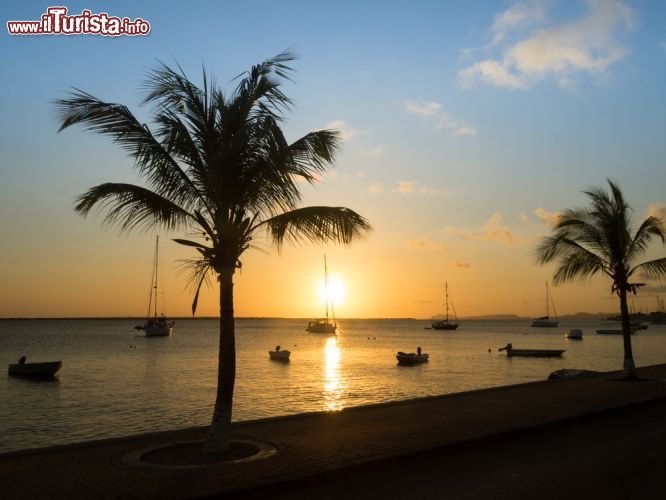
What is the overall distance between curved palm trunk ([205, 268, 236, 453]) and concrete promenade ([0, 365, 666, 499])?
1086mm

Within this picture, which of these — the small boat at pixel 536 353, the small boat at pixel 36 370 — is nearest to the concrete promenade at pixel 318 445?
the small boat at pixel 36 370

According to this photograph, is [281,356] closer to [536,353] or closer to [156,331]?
[536,353]

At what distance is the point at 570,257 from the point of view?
22.1 metres

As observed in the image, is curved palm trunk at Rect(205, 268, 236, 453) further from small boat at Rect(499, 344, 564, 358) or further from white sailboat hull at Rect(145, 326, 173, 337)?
white sailboat hull at Rect(145, 326, 173, 337)

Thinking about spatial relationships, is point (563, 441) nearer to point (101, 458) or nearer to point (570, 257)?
point (101, 458)

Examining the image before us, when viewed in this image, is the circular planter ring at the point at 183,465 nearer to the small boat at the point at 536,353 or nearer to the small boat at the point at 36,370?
the small boat at the point at 36,370

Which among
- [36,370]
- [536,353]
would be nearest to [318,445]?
[36,370]

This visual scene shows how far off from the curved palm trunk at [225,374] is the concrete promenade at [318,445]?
109 cm

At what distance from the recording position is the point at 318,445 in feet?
34.6

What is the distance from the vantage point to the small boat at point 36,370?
43031mm

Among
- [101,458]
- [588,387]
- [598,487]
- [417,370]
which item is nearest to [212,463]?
[101,458]

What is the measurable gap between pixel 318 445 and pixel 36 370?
3952 cm

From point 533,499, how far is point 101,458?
6.82 meters

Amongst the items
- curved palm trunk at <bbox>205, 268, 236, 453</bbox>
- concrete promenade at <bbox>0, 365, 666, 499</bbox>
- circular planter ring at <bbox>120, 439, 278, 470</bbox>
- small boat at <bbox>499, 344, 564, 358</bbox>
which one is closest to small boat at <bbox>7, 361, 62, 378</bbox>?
concrete promenade at <bbox>0, 365, 666, 499</bbox>
